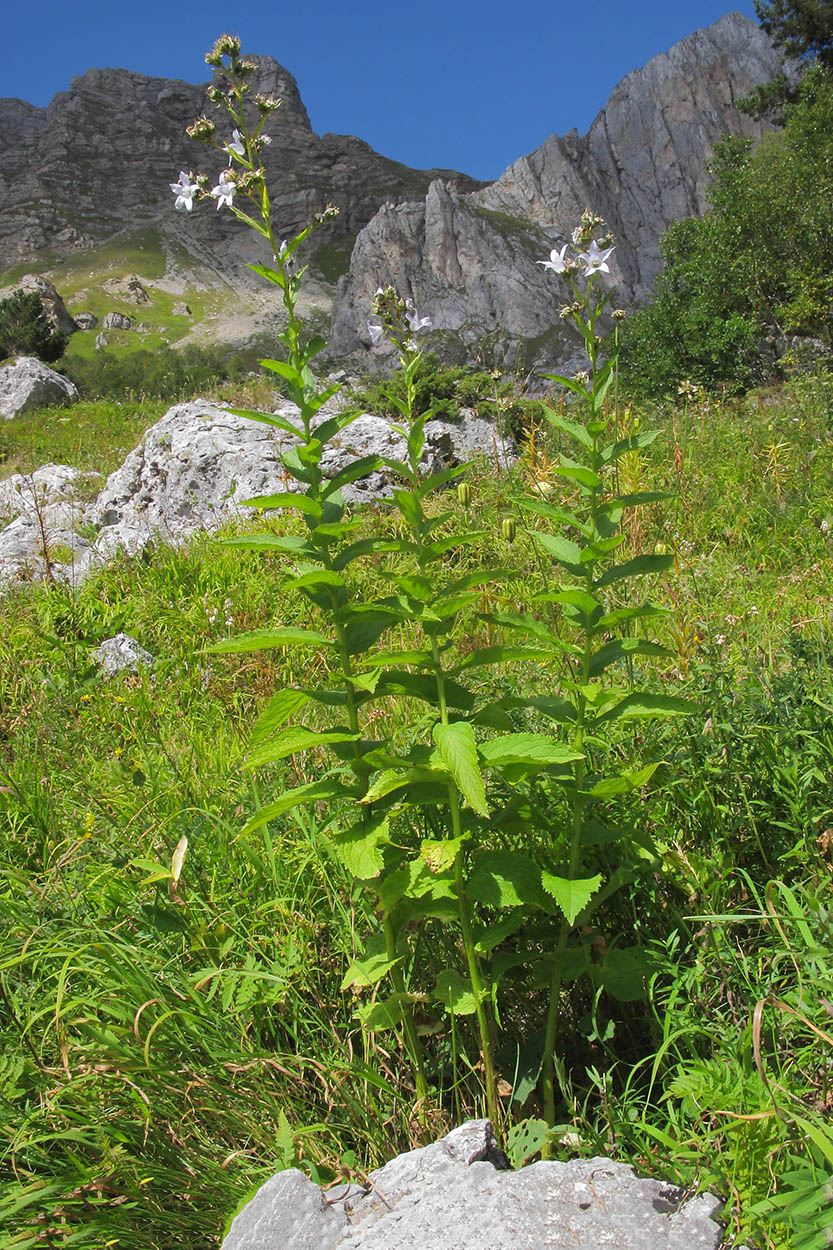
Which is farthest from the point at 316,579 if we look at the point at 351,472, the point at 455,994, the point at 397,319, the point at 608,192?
the point at 608,192

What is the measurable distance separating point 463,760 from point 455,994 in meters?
0.65

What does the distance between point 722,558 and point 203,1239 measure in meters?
4.20

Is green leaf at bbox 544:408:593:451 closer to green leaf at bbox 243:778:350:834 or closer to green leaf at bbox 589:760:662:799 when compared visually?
green leaf at bbox 589:760:662:799

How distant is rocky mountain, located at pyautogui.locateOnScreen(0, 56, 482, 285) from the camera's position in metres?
133

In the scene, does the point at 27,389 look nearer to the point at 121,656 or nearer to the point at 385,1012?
the point at 121,656

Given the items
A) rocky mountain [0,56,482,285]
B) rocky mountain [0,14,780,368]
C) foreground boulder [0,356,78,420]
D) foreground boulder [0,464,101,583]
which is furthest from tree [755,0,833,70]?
rocky mountain [0,56,482,285]

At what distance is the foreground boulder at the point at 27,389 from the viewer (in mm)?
15750

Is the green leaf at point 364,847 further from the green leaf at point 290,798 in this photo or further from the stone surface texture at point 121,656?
the stone surface texture at point 121,656

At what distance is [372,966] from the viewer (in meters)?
1.86

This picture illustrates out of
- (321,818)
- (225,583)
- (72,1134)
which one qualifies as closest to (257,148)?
(321,818)

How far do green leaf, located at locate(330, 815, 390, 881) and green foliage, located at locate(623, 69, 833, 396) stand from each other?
72.6 ft

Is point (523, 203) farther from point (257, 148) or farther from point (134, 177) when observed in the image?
point (134, 177)

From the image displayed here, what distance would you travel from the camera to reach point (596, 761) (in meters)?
2.50

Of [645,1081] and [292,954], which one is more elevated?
[292,954]
